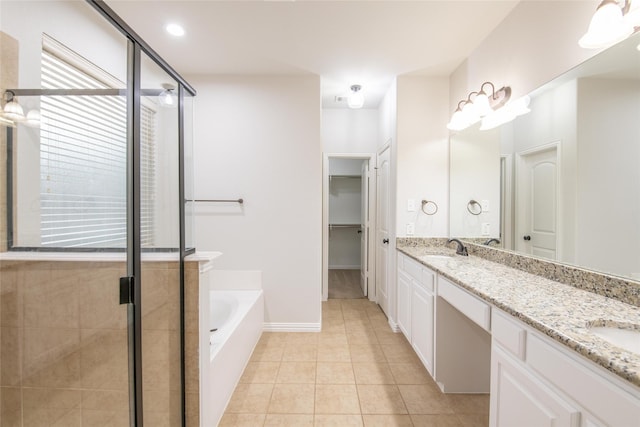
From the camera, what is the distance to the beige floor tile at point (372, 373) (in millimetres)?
1976

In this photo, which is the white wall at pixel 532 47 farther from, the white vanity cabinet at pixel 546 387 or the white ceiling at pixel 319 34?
the white vanity cabinet at pixel 546 387

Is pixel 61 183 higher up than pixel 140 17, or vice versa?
pixel 140 17

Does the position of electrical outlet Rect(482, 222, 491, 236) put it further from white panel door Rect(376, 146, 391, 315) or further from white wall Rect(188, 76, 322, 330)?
white wall Rect(188, 76, 322, 330)

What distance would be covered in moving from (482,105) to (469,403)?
7.14ft

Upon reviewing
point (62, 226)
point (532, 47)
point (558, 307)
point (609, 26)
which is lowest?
point (558, 307)

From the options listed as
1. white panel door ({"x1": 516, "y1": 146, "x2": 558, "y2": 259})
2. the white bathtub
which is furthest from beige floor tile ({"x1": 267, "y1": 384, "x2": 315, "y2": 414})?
A: white panel door ({"x1": 516, "y1": 146, "x2": 558, "y2": 259})

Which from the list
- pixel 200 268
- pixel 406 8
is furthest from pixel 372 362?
pixel 406 8

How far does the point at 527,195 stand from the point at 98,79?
2549 mm

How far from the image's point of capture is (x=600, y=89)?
1.28m

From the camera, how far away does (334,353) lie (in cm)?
236

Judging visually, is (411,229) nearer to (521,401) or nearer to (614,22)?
(521,401)

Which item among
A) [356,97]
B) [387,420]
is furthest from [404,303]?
[356,97]

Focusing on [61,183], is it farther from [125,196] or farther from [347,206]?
[347,206]

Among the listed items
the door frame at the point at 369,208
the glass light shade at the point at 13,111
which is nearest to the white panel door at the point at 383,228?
the door frame at the point at 369,208
